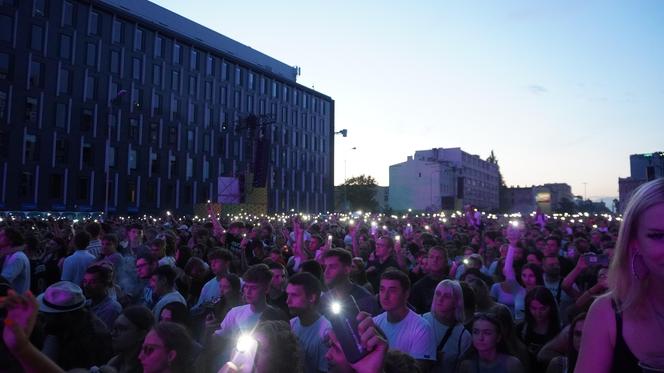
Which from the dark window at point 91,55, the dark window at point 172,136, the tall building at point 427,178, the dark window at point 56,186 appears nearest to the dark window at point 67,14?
the dark window at point 91,55

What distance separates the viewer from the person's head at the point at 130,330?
4012mm

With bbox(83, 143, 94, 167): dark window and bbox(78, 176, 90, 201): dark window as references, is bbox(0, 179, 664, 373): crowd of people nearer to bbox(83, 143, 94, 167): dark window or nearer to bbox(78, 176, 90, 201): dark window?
bbox(78, 176, 90, 201): dark window

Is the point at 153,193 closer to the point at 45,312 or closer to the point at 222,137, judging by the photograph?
the point at 222,137

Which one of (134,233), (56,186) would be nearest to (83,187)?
(56,186)

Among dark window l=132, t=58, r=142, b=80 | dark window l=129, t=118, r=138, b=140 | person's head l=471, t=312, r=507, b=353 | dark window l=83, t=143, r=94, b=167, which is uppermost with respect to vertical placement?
dark window l=132, t=58, r=142, b=80

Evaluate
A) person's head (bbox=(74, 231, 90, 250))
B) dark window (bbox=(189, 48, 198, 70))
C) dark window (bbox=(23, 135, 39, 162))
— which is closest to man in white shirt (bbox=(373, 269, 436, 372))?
person's head (bbox=(74, 231, 90, 250))

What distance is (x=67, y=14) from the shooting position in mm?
44906

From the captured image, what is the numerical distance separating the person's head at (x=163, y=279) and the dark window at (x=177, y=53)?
53050 millimetres

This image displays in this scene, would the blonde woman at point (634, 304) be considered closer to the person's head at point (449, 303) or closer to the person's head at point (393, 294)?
the person's head at point (393, 294)

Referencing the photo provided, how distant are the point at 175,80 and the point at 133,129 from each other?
306 inches

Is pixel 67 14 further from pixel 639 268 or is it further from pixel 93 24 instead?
pixel 639 268

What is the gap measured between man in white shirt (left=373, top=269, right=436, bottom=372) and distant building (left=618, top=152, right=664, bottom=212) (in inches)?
74.3

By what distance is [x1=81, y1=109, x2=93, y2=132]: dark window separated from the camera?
152 ft

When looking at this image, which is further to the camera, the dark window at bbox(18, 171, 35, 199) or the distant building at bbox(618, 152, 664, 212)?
the dark window at bbox(18, 171, 35, 199)
